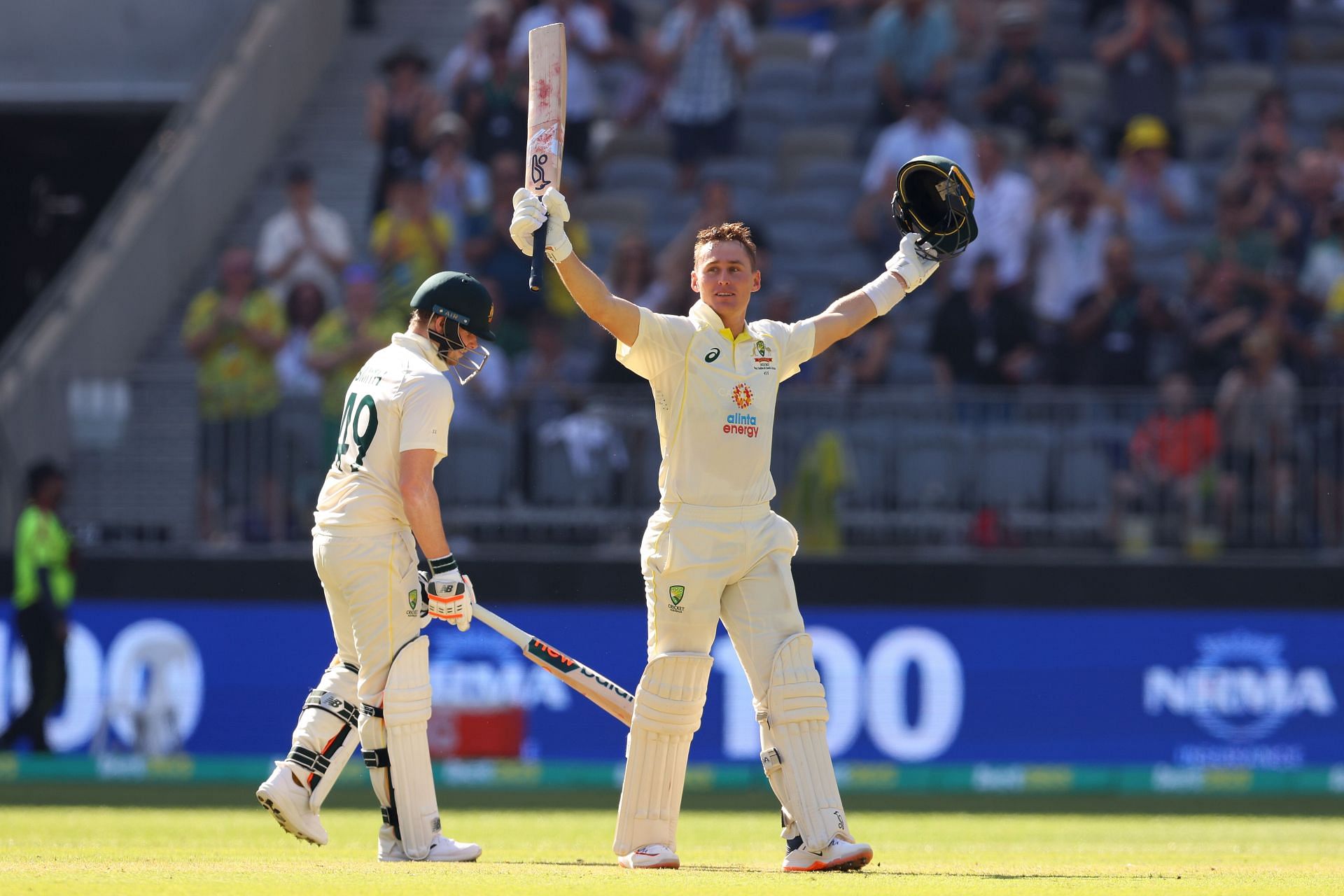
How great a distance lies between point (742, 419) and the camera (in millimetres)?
7766

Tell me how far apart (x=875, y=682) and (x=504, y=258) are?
457 cm

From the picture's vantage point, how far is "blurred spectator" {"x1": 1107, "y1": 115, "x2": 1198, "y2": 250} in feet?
53.1

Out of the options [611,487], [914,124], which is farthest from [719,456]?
[914,124]

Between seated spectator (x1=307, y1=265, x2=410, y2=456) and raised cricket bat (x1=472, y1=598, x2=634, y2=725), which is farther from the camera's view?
seated spectator (x1=307, y1=265, x2=410, y2=456)

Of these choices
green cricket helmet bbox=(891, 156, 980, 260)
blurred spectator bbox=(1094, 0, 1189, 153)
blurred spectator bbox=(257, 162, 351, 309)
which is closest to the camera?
green cricket helmet bbox=(891, 156, 980, 260)

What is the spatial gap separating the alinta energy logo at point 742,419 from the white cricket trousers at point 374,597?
1495 mm

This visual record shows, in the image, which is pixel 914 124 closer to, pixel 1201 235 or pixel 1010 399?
pixel 1201 235

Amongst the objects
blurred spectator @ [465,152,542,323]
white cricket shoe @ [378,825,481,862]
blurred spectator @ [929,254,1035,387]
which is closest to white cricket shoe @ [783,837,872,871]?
white cricket shoe @ [378,825,481,862]

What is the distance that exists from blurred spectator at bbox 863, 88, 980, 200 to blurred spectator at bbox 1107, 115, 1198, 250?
4.34ft

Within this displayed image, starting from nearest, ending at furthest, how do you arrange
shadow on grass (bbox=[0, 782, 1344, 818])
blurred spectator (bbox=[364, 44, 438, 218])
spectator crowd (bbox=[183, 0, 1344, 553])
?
1. shadow on grass (bbox=[0, 782, 1344, 818])
2. spectator crowd (bbox=[183, 0, 1344, 553])
3. blurred spectator (bbox=[364, 44, 438, 218])

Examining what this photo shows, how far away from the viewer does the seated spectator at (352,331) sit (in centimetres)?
1447

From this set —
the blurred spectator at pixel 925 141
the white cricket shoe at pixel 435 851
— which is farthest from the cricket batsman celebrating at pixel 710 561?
the blurred spectator at pixel 925 141

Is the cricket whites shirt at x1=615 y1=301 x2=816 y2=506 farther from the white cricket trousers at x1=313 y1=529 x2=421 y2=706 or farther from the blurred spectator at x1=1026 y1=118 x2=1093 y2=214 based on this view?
the blurred spectator at x1=1026 y1=118 x2=1093 y2=214

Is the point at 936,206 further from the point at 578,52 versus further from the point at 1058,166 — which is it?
the point at 578,52
